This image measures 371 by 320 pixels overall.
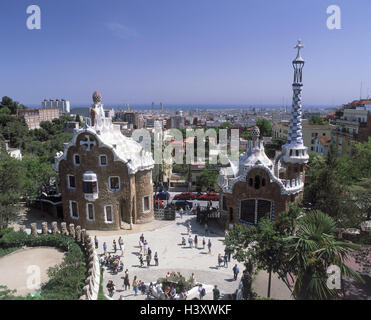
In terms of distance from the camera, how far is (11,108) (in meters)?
100

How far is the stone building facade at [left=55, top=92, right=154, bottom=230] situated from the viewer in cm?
2792

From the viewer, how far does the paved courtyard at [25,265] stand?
18875 mm

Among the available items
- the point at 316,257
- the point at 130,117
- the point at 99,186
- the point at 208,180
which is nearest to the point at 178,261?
the point at 99,186

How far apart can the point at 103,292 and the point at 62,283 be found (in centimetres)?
253

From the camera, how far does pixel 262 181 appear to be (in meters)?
25.8

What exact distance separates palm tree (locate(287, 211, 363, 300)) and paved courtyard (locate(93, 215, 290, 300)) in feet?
15.4

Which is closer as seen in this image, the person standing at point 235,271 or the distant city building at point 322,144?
the person standing at point 235,271

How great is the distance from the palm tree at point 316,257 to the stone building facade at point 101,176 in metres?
18.5

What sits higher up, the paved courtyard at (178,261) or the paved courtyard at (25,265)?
the paved courtyard at (25,265)

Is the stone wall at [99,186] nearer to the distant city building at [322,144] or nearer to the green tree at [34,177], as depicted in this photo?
the green tree at [34,177]

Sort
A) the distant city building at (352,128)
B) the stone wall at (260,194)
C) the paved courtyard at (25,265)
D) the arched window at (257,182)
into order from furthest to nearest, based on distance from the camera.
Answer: the distant city building at (352,128), the arched window at (257,182), the stone wall at (260,194), the paved courtyard at (25,265)

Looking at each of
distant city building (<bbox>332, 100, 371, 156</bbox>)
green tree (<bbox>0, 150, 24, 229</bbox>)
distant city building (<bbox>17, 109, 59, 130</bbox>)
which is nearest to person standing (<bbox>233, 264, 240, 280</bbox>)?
green tree (<bbox>0, 150, 24, 229</bbox>)

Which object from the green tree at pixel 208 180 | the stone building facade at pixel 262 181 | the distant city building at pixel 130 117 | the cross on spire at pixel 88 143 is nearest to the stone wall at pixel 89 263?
the cross on spire at pixel 88 143

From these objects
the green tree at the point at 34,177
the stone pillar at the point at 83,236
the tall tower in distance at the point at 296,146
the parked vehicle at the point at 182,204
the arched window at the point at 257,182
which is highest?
the tall tower in distance at the point at 296,146
